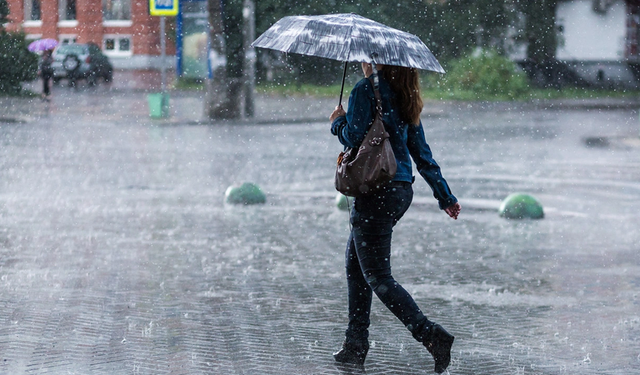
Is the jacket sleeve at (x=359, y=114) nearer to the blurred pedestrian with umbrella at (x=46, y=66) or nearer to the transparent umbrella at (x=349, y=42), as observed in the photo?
the transparent umbrella at (x=349, y=42)

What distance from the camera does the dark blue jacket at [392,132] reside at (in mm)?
4969

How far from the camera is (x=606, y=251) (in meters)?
9.13

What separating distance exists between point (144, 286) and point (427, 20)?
41.4m

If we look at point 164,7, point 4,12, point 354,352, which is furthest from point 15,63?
point 354,352

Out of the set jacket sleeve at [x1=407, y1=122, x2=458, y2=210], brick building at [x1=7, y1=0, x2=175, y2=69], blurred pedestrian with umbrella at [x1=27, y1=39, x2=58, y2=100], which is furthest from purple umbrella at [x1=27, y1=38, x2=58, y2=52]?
jacket sleeve at [x1=407, y1=122, x2=458, y2=210]

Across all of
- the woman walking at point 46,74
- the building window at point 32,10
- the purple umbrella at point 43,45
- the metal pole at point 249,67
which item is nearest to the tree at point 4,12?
the woman walking at point 46,74

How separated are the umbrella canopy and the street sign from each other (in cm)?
2192

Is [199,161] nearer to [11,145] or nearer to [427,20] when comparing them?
[11,145]

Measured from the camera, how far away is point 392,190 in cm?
505

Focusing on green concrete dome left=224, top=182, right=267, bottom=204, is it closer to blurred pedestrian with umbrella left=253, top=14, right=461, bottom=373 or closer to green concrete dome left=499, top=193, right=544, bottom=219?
green concrete dome left=499, top=193, right=544, bottom=219

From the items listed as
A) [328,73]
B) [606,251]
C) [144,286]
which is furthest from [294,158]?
[328,73]

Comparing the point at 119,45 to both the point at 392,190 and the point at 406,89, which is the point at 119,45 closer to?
the point at 406,89

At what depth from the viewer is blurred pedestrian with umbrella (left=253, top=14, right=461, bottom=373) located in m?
5.01

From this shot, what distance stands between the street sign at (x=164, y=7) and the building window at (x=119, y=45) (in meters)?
26.3
